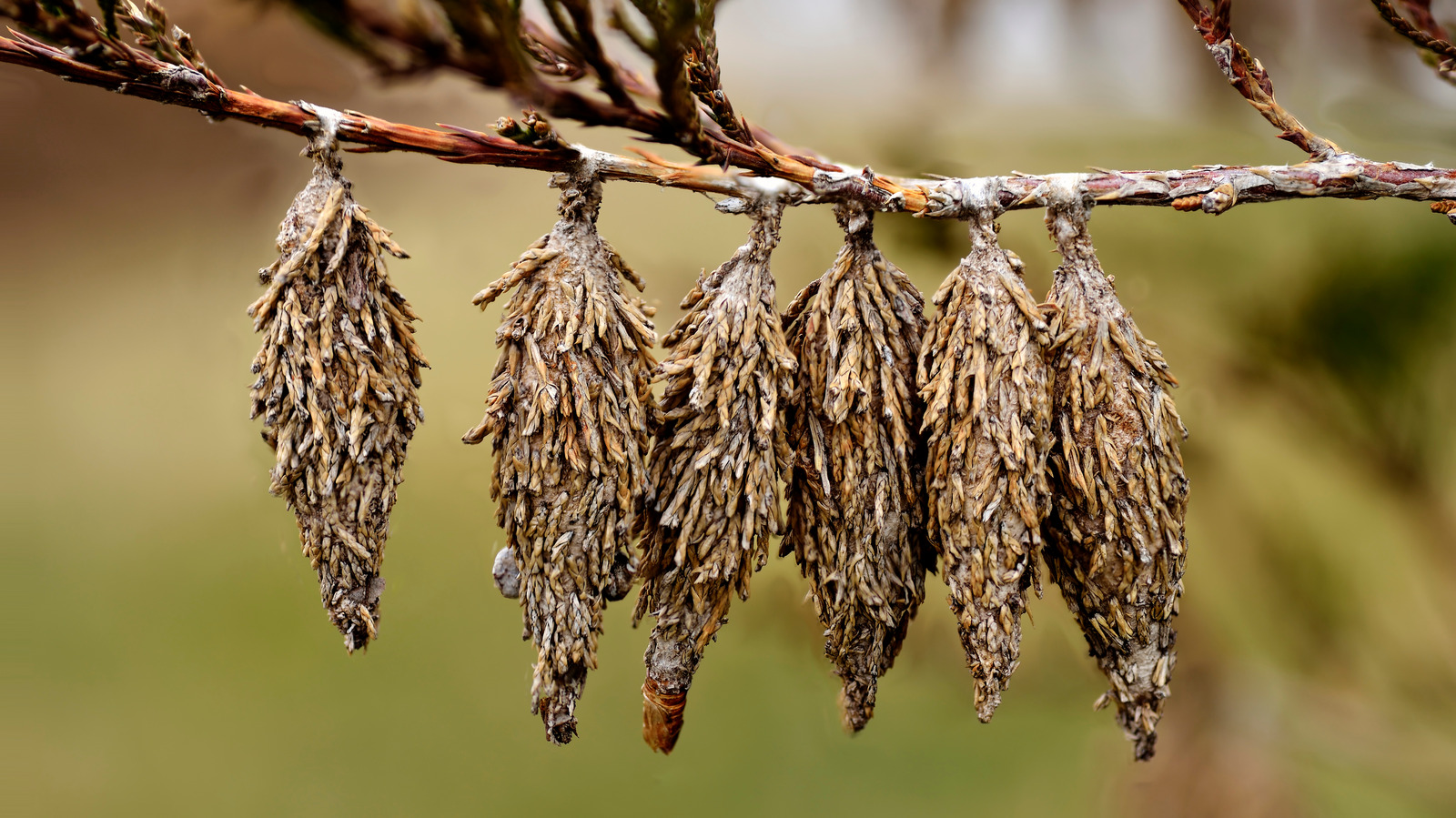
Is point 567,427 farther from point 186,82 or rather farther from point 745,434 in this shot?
point 186,82

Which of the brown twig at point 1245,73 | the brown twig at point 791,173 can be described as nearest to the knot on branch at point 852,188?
the brown twig at point 791,173

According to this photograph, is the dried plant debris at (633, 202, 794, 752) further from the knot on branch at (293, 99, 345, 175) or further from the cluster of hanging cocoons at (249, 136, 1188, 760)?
the knot on branch at (293, 99, 345, 175)

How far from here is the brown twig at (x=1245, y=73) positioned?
669 millimetres

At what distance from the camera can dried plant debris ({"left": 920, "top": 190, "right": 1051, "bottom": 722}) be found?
0.63 metres

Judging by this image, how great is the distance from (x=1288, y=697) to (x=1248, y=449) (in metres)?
0.33

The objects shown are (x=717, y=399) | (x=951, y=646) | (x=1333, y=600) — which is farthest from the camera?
(x=951, y=646)

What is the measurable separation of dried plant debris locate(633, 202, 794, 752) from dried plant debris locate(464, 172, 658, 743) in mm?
34

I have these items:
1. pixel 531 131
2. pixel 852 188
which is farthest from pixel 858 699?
pixel 531 131

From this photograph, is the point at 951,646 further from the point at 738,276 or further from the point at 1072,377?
the point at 738,276

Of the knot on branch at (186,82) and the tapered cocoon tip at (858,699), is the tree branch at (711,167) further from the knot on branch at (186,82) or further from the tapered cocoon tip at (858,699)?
the tapered cocoon tip at (858,699)

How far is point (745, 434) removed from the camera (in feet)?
2.05

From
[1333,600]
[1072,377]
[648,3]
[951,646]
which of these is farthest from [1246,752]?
[648,3]

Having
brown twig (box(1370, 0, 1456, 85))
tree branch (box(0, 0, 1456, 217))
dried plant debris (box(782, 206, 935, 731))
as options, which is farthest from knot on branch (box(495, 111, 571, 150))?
brown twig (box(1370, 0, 1456, 85))

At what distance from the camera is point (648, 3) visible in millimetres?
446
